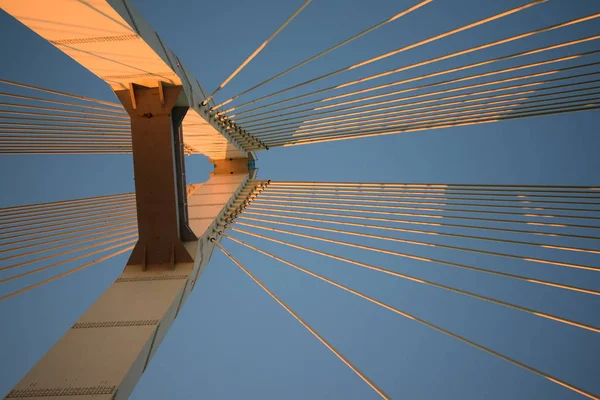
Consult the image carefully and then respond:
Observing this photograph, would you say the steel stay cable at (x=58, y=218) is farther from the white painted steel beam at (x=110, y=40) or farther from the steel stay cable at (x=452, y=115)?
the steel stay cable at (x=452, y=115)

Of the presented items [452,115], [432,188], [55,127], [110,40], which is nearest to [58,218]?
[55,127]

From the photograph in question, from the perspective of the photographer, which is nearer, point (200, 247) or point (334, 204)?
point (200, 247)

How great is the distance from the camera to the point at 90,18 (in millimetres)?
2857

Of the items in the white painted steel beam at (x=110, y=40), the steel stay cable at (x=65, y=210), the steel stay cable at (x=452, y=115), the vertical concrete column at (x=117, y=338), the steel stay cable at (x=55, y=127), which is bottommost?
the vertical concrete column at (x=117, y=338)

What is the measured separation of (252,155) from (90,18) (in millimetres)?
5425

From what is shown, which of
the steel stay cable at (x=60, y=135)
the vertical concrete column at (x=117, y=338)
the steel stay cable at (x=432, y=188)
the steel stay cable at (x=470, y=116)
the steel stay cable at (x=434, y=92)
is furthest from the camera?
the steel stay cable at (x=60, y=135)

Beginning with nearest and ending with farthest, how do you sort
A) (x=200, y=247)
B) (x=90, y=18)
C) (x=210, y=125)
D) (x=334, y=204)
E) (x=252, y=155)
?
(x=90, y=18)
(x=200, y=247)
(x=334, y=204)
(x=210, y=125)
(x=252, y=155)

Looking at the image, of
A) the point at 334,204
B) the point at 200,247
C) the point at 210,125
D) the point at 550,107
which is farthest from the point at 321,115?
the point at 550,107

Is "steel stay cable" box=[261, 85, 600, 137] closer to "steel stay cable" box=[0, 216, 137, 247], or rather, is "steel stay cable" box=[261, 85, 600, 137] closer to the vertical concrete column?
the vertical concrete column

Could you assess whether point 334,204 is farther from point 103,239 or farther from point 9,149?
point 9,149

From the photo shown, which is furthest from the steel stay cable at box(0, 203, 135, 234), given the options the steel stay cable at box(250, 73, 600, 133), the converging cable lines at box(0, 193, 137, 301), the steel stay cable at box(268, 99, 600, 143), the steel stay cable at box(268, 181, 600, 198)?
the steel stay cable at box(268, 99, 600, 143)

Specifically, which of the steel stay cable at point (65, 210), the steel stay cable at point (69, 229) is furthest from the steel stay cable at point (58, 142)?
the steel stay cable at point (69, 229)

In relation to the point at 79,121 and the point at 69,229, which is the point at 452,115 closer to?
the point at 79,121

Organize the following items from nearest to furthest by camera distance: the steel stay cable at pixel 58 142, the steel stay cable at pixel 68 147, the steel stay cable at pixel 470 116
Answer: the steel stay cable at pixel 470 116
the steel stay cable at pixel 58 142
the steel stay cable at pixel 68 147
